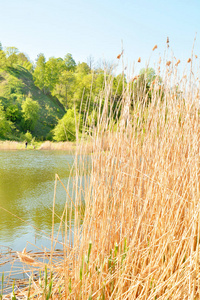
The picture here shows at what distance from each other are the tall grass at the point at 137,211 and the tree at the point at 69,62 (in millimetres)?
53789

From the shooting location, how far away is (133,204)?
1677 millimetres

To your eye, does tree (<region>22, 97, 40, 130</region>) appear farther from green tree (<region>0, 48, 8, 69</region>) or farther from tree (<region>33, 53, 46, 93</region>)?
green tree (<region>0, 48, 8, 69</region>)

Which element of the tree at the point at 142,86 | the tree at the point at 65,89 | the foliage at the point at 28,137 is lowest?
the foliage at the point at 28,137

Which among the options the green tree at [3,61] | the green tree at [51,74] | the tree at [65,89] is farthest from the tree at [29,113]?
the green tree at [3,61]

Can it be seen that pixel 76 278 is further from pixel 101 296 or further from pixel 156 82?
pixel 156 82

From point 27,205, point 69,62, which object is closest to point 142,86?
point 27,205

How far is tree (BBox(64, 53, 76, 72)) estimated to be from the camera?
53.6 m

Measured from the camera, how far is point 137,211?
5.59 ft

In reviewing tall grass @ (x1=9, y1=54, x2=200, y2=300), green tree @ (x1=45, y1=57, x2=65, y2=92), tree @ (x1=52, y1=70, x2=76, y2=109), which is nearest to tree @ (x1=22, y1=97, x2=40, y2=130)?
tree @ (x1=52, y1=70, x2=76, y2=109)

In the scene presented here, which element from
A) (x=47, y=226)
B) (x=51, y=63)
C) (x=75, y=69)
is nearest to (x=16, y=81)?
(x=51, y=63)

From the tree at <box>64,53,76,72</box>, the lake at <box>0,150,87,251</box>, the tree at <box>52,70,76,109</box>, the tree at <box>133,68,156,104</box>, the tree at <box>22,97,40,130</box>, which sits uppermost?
the tree at <box>64,53,76,72</box>

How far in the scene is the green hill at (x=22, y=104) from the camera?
1353 inches

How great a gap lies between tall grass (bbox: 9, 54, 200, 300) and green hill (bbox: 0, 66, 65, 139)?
29.2m

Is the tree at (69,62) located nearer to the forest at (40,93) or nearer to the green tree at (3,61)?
the forest at (40,93)
